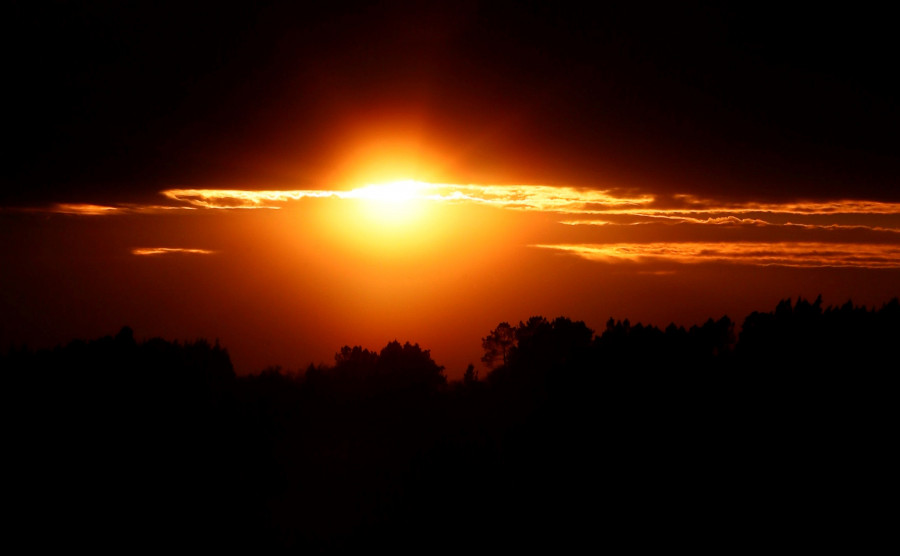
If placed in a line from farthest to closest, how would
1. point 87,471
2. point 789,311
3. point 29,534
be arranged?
point 789,311
point 87,471
point 29,534

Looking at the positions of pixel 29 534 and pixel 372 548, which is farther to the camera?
pixel 372 548

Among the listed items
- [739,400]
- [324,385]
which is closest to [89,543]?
[739,400]

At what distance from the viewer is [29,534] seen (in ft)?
66.1

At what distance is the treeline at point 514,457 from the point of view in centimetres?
2198

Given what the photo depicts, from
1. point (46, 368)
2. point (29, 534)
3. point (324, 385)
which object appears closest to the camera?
point (29, 534)

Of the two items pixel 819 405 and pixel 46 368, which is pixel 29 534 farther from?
pixel 819 405

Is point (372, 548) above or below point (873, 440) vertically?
below

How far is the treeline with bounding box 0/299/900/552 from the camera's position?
2198 cm

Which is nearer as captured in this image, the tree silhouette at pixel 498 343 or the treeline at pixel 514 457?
the treeline at pixel 514 457

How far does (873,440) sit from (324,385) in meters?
33.5

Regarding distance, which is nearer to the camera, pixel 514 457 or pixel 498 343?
pixel 514 457

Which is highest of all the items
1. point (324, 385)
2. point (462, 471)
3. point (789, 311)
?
point (789, 311)

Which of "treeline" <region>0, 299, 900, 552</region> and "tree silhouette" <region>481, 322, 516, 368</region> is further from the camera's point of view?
"tree silhouette" <region>481, 322, 516, 368</region>

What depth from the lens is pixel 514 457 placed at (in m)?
28.9
